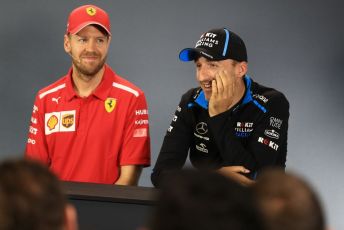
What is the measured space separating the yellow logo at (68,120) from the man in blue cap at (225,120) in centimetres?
42

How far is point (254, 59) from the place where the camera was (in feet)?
13.9

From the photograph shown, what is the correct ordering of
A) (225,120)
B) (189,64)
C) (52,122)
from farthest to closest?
1. (189,64)
2. (52,122)
3. (225,120)

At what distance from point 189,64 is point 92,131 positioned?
1.08 metres

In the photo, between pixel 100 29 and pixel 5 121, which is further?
pixel 5 121

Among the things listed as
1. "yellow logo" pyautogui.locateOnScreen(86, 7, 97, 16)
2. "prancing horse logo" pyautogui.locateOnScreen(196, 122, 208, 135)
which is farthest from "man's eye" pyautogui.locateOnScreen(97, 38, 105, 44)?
"prancing horse logo" pyautogui.locateOnScreen(196, 122, 208, 135)

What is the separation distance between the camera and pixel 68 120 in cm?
341

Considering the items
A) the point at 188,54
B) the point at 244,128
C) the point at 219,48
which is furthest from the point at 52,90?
the point at 244,128

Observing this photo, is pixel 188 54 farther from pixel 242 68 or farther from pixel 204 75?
pixel 242 68

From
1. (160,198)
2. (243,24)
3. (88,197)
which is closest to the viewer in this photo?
(160,198)

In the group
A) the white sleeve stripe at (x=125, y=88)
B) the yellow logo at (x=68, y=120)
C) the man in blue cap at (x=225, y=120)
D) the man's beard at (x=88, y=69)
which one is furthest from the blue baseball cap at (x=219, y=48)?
the yellow logo at (x=68, y=120)

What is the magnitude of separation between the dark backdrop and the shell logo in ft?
2.77

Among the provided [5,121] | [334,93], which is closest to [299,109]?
[334,93]

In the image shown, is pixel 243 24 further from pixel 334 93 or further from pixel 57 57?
pixel 57 57

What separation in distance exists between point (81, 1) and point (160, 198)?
3.21 metres
